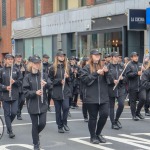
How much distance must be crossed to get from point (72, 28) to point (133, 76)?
15933mm

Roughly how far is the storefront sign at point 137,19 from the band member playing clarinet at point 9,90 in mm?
11476

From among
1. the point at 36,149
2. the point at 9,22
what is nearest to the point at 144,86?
the point at 36,149

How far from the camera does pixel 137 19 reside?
75.7 feet

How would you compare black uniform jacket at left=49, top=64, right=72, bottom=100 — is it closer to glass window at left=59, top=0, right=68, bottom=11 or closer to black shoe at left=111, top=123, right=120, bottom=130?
black shoe at left=111, top=123, right=120, bottom=130

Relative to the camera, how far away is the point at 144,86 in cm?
1413

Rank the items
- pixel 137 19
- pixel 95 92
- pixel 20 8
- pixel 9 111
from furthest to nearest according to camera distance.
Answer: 1. pixel 20 8
2. pixel 137 19
3. pixel 9 111
4. pixel 95 92

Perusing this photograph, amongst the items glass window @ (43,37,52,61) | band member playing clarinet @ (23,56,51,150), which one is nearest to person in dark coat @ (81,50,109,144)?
band member playing clarinet @ (23,56,51,150)

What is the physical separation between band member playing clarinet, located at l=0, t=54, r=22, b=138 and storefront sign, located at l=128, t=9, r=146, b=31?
37.7 feet

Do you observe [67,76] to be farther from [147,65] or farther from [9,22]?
[9,22]

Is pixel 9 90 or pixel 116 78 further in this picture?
pixel 116 78

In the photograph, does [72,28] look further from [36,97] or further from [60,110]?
[36,97]

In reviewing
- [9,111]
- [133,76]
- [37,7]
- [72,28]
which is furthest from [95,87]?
[37,7]

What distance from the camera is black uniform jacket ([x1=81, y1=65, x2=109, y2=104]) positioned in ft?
34.9

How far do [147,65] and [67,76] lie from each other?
2.69m
